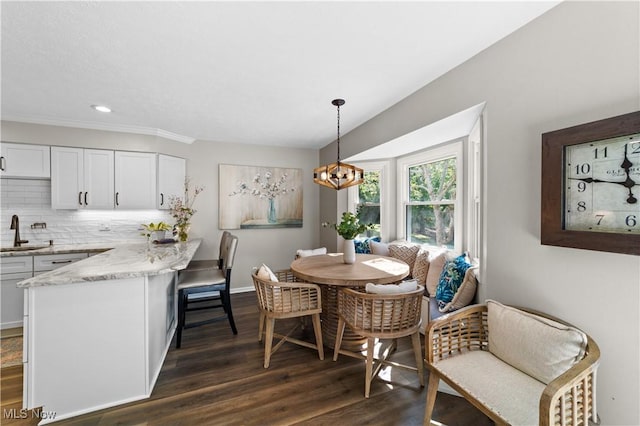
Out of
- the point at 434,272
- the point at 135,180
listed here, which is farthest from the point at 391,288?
the point at 135,180

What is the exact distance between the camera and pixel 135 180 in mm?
3523

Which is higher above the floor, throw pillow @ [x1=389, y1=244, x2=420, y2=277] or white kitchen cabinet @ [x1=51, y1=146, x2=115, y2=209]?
white kitchen cabinet @ [x1=51, y1=146, x2=115, y2=209]

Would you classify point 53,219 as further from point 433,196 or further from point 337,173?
point 433,196

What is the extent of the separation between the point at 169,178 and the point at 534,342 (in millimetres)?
4362

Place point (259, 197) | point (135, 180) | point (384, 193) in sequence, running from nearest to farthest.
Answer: point (135, 180), point (384, 193), point (259, 197)

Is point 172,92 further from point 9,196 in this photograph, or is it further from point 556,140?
point 556,140

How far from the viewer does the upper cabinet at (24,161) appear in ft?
10.0

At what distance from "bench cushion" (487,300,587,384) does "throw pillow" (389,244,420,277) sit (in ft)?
5.40

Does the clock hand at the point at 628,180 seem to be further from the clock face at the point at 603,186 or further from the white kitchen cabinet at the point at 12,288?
the white kitchen cabinet at the point at 12,288

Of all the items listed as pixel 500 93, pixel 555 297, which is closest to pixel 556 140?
pixel 500 93

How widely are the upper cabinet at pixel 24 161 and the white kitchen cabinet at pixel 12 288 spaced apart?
1059 millimetres

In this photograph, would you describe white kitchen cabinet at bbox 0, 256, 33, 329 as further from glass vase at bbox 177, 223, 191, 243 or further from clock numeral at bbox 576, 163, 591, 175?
clock numeral at bbox 576, 163, 591, 175

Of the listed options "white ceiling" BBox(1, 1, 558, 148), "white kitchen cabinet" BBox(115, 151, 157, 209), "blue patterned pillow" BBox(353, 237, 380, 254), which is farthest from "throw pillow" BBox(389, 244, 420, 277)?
"white kitchen cabinet" BBox(115, 151, 157, 209)

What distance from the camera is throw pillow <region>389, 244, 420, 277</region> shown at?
3.21m
